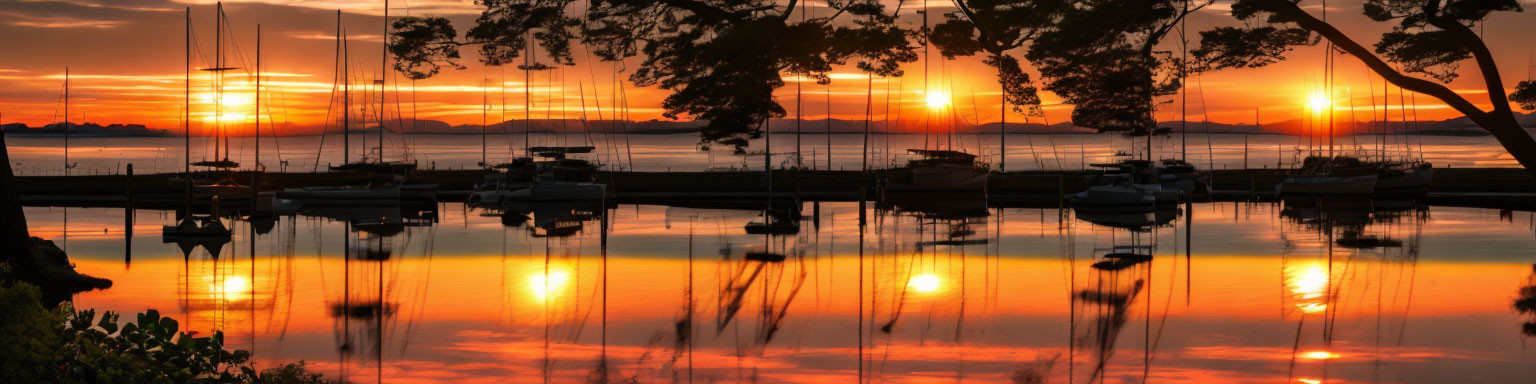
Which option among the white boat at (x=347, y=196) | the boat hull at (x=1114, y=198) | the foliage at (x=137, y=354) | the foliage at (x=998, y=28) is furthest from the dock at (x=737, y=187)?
the foliage at (x=137, y=354)

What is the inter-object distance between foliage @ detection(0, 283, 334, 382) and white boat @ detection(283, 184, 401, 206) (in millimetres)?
51964

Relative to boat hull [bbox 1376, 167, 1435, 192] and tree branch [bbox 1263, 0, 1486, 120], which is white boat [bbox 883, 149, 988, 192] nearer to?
boat hull [bbox 1376, 167, 1435, 192]

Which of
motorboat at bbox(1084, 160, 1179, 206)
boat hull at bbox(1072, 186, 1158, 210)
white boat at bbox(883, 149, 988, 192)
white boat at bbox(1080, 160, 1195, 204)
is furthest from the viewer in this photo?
white boat at bbox(883, 149, 988, 192)

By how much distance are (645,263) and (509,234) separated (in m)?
12.0

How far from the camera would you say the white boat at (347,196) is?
6069 centimetres

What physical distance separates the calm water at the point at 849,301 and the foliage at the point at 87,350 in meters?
6.13

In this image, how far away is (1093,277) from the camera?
2897 centimetres

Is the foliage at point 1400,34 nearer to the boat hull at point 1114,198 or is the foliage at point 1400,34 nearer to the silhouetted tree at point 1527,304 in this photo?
the silhouetted tree at point 1527,304

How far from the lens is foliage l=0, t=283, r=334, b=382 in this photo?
30.5 ft

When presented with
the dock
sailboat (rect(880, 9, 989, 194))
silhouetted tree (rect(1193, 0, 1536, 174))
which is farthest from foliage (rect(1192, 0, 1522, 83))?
sailboat (rect(880, 9, 989, 194))

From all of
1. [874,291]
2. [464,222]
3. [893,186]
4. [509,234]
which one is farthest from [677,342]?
[893,186]

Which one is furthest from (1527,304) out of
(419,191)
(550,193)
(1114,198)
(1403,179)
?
(1403,179)

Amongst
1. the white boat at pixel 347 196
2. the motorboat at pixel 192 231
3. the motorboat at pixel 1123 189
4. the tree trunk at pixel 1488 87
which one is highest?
the tree trunk at pixel 1488 87

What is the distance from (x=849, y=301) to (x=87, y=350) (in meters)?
15.8
